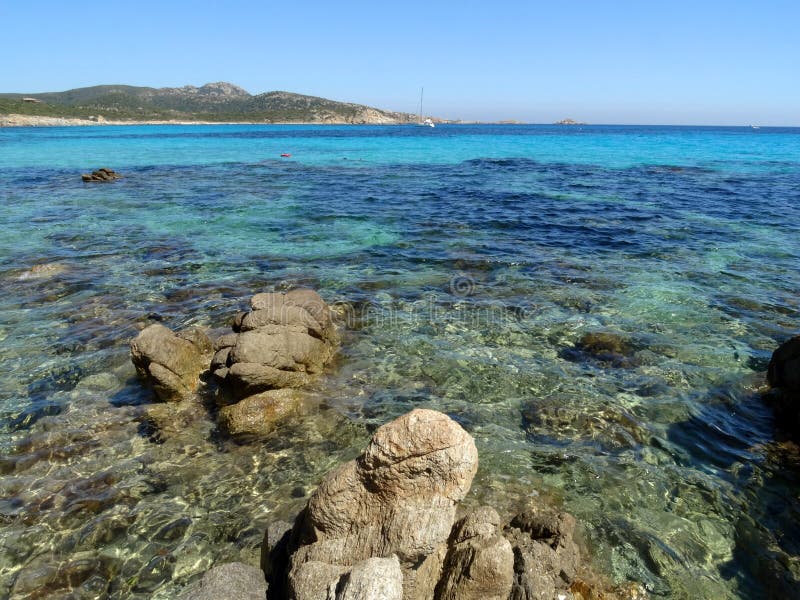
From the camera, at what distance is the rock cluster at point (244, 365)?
8125mm

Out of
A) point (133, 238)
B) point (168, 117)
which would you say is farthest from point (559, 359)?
point (168, 117)

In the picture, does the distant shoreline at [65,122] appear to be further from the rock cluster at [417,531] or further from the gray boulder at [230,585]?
the rock cluster at [417,531]

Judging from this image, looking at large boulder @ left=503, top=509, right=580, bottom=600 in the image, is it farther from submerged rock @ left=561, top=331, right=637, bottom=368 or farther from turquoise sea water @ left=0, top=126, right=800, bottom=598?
submerged rock @ left=561, top=331, right=637, bottom=368

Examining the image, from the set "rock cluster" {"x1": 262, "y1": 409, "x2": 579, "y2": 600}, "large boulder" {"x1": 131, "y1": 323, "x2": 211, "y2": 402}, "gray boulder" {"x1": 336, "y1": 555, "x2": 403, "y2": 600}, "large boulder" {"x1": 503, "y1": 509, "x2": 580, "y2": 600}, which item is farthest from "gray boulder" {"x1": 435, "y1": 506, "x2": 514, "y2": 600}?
"large boulder" {"x1": 131, "y1": 323, "x2": 211, "y2": 402}

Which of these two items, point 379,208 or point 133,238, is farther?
point 379,208

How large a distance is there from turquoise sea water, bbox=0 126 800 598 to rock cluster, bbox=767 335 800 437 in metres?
0.31

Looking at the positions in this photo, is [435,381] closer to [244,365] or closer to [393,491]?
[244,365]

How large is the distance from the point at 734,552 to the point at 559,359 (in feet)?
15.8

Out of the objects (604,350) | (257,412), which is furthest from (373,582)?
(604,350)

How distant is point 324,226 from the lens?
72.7ft

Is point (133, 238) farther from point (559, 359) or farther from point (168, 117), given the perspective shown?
point (168, 117)

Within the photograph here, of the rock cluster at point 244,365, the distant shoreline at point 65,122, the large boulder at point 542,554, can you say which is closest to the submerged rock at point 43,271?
the rock cluster at point 244,365

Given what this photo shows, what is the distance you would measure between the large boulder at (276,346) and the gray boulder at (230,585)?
13.0 feet

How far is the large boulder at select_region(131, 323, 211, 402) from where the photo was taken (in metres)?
8.52
